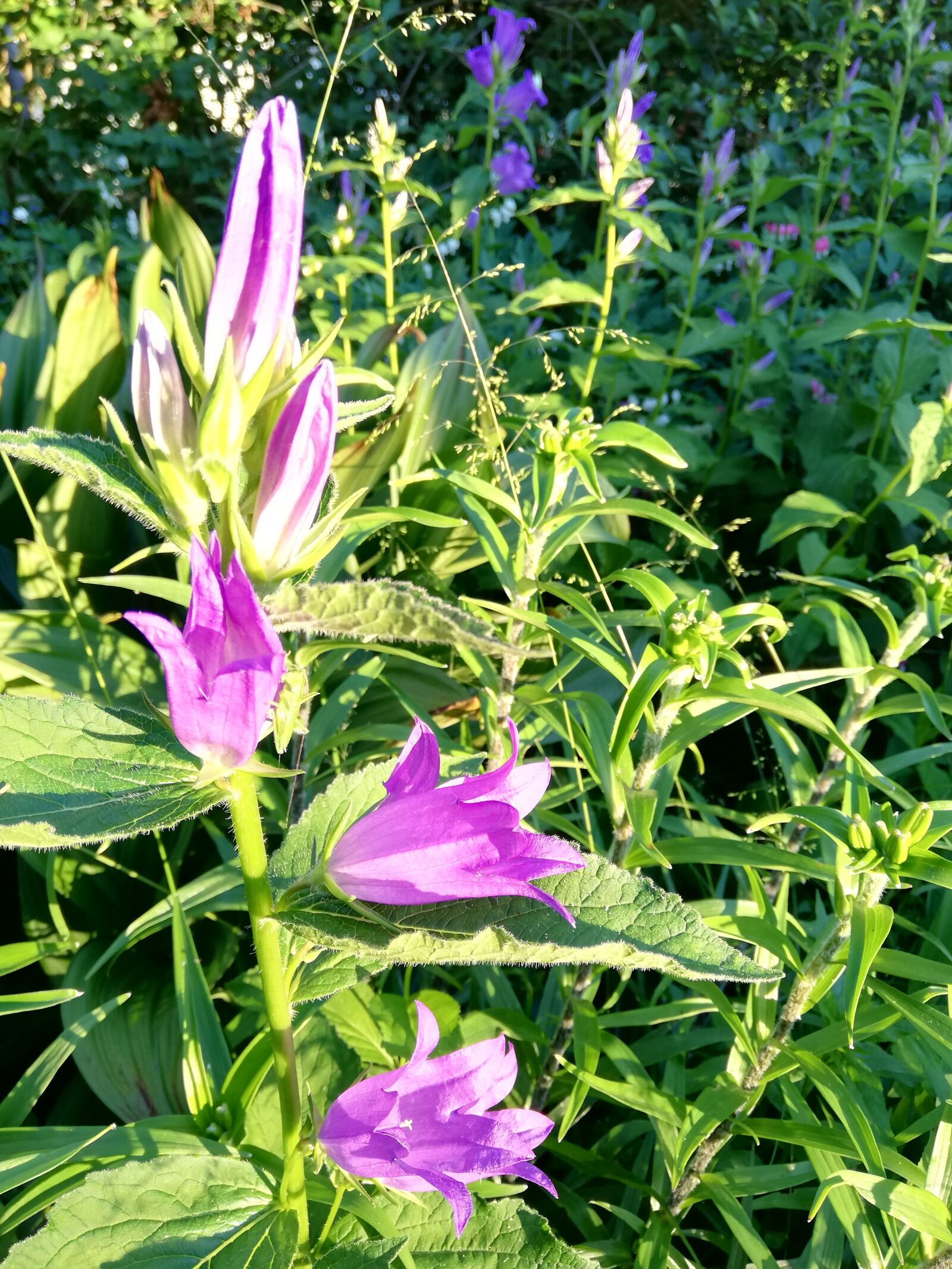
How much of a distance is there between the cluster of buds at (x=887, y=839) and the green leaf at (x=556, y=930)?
40cm

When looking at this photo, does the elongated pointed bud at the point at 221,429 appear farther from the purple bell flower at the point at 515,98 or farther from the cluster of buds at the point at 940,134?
the purple bell flower at the point at 515,98

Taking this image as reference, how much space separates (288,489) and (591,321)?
313 centimetres

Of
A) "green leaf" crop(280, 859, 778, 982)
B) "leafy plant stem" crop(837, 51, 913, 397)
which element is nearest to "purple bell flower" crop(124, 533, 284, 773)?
"green leaf" crop(280, 859, 778, 982)

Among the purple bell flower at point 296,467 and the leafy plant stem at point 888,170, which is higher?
the leafy plant stem at point 888,170

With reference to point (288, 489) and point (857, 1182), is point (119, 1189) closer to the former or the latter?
point (288, 489)

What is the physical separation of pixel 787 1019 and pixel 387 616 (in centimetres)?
83

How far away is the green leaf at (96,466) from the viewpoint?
66 centimetres

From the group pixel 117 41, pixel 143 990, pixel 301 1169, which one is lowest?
pixel 143 990

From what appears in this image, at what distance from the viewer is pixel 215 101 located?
4.53 m

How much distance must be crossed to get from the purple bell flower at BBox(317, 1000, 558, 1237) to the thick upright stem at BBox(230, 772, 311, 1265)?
4 centimetres

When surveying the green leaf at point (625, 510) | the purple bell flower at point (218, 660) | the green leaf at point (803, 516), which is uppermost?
the purple bell flower at point (218, 660)

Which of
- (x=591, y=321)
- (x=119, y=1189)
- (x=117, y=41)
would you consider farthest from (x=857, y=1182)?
(x=117, y=41)

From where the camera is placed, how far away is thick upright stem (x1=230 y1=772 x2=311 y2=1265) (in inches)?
29.9

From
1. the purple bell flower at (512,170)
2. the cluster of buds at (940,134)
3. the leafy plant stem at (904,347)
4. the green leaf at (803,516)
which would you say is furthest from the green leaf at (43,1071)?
the purple bell flower at (512,170)
